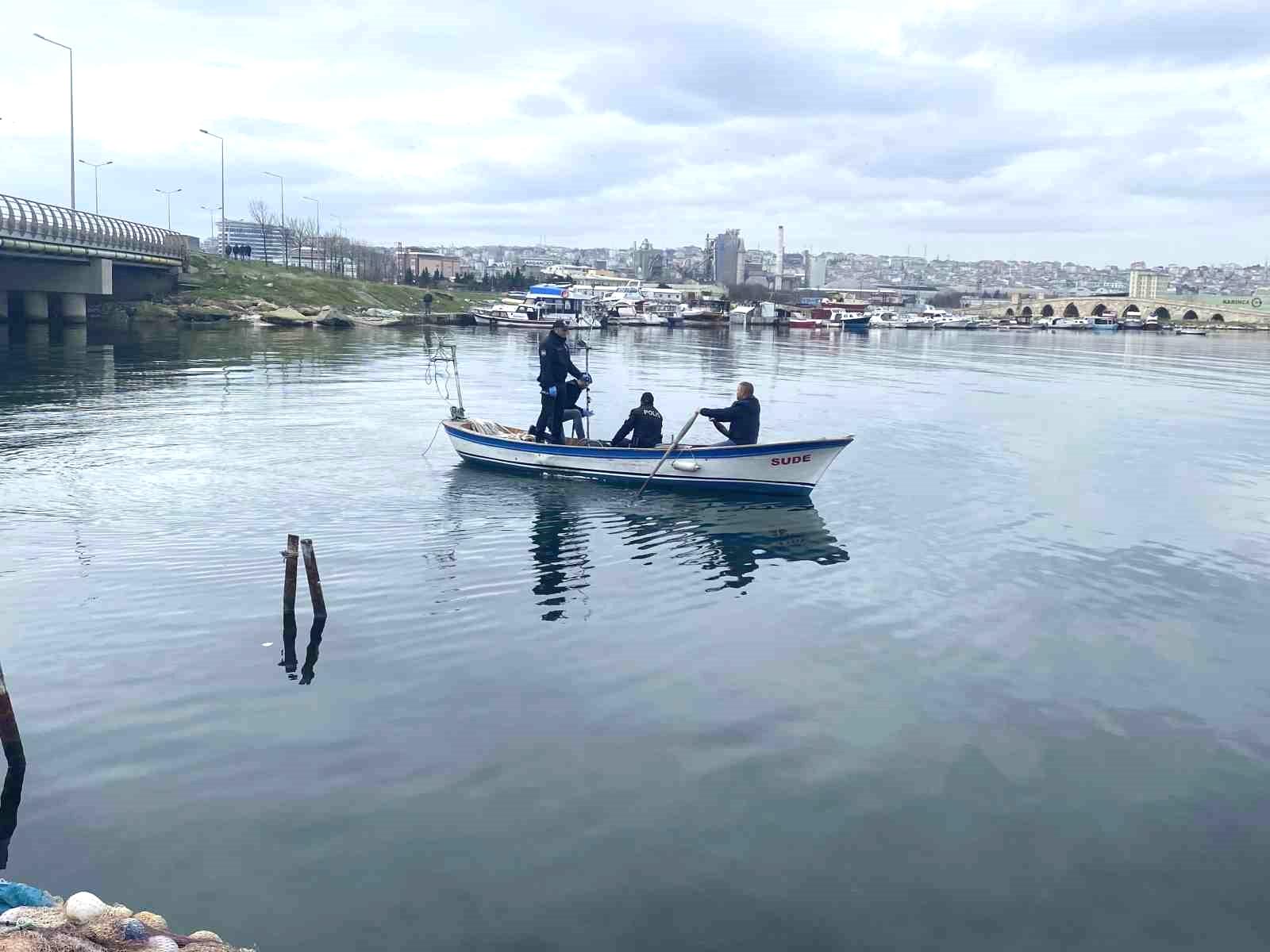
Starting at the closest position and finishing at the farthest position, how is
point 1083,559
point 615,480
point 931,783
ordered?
1. point 931,783
2. point 1083,559
3. point 615,480

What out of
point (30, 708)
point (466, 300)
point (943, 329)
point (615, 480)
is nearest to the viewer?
point (30, 708)

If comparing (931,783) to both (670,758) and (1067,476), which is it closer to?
(670,758)

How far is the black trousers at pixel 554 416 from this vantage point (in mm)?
26484

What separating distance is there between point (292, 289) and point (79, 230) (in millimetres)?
40502

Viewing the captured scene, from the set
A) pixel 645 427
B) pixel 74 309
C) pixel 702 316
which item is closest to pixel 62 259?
pixel 74 309

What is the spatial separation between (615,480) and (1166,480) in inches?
650

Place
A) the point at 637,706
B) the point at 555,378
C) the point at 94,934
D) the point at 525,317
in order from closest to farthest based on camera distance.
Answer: the point at 94,934 < the point at 637,706 < the point at 555,378 < the point at 525,317

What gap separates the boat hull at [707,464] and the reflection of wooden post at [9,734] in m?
16.0

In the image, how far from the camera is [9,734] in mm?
10742

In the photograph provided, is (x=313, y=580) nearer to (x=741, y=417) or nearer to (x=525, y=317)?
(x=741, y=417)

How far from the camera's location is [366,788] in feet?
35.7

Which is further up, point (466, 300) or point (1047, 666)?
point (466, 300)

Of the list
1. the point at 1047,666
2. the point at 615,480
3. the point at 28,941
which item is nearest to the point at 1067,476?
→ the point at 615,480

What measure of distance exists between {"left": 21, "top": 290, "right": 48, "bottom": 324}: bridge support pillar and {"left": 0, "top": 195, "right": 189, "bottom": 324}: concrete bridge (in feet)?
0.20
